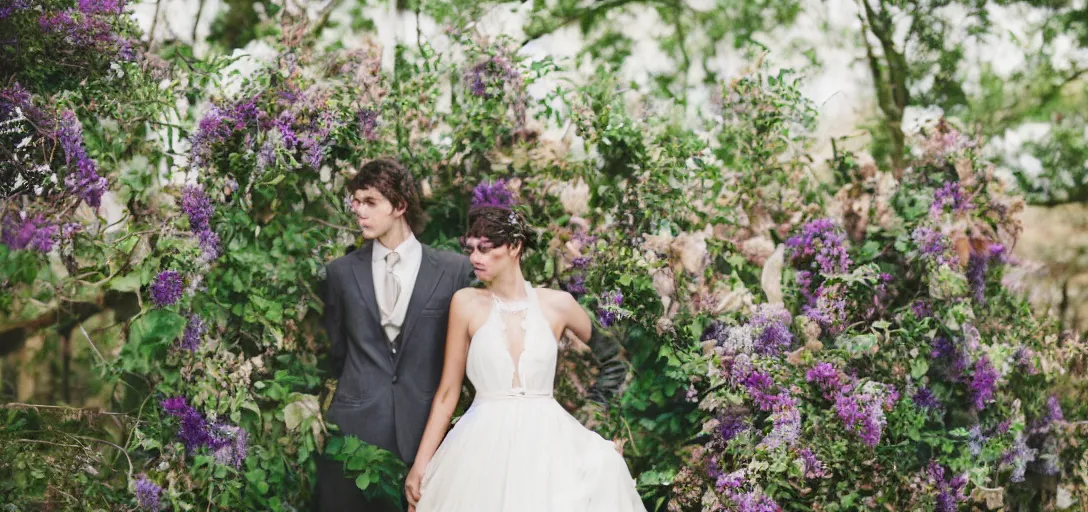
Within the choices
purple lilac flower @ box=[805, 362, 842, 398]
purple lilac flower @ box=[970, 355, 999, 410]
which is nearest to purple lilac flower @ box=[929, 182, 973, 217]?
purple lilac flower @ box=[970, 355, 999, 410]

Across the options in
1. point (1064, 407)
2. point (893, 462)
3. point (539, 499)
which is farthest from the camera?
point (1064, 407)

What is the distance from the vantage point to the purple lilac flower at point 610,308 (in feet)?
16.1

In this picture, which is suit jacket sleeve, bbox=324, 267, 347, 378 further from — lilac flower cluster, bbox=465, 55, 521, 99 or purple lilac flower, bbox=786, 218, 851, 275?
purple lilac flower, bbox=786, 218, 851, 275

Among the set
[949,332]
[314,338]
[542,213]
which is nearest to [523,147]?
[542,213]

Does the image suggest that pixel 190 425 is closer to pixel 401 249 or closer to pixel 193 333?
pixel 193 333

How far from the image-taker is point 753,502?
472 centimetres

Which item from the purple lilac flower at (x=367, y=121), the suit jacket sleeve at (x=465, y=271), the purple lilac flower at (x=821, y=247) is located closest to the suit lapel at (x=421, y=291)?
the suit jacket sleeve at (x=465, y=271)

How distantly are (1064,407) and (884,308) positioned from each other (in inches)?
58.8

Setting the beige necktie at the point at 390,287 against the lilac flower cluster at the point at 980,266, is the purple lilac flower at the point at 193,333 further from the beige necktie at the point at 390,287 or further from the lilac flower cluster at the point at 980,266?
the lilac flower cluster at the point at 980,266

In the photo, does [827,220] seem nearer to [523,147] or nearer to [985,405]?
[985,405]

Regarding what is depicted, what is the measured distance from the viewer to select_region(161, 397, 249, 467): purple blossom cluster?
486cm

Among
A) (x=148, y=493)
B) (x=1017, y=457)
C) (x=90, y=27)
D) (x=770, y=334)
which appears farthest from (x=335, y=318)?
(x=1017, y=457)

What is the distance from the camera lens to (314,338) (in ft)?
17.0

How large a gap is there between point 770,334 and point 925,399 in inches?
41.0
